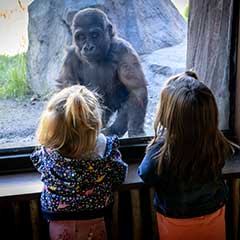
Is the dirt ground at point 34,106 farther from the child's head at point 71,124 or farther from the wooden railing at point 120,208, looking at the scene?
the child's head at point 71,124

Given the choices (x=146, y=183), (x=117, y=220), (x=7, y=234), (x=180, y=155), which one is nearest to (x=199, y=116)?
(x=180, y=155)

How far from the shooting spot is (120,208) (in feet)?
5.42

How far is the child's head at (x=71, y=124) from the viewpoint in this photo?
4.37ft

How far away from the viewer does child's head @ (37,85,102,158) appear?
1.33 m

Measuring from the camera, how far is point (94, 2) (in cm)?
154

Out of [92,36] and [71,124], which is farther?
[92,36]

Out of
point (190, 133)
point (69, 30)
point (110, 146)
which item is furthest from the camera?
point (69, 30)

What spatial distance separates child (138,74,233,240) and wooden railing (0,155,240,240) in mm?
141

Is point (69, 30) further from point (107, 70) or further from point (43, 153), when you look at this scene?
point (43, 153)

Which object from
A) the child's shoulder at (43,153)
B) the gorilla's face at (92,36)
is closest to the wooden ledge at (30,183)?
the child's shoulder at (43,153)

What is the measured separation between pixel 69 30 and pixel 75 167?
19.9 inches

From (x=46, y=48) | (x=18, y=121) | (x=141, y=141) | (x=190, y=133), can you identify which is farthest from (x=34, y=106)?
(x=190, y=133)

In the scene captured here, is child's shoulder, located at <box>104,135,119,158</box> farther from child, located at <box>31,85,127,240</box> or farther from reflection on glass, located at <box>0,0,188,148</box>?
reflection on glass, located at <box>0,0,188,148</box>

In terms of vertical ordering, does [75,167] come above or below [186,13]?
below
